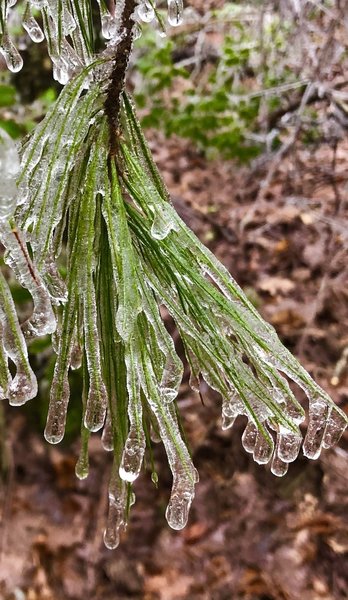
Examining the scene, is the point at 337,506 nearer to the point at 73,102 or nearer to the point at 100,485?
the point at 100,485

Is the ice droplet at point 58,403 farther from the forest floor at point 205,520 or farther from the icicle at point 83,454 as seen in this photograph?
the forest floor at point 205,520

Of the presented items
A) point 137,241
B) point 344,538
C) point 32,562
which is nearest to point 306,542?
point 344,538

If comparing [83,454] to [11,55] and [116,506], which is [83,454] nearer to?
[116,506]

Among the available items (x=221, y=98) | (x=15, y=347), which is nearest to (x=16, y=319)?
(x=15, y=347)

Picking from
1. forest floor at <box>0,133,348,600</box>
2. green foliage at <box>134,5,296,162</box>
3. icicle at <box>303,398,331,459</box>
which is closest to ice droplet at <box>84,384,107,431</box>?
icicle at <box>303,398,331,459</box>

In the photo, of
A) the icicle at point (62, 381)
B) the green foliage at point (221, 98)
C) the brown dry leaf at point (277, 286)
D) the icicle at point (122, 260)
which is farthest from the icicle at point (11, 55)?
the brown dry leaf at point (277, 286)

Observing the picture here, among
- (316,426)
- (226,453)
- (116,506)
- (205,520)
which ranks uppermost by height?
(316,426)

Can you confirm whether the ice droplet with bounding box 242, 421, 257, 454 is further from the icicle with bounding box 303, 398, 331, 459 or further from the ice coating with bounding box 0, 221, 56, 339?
the ice coating with bounding box 0, 221, 56, 339
